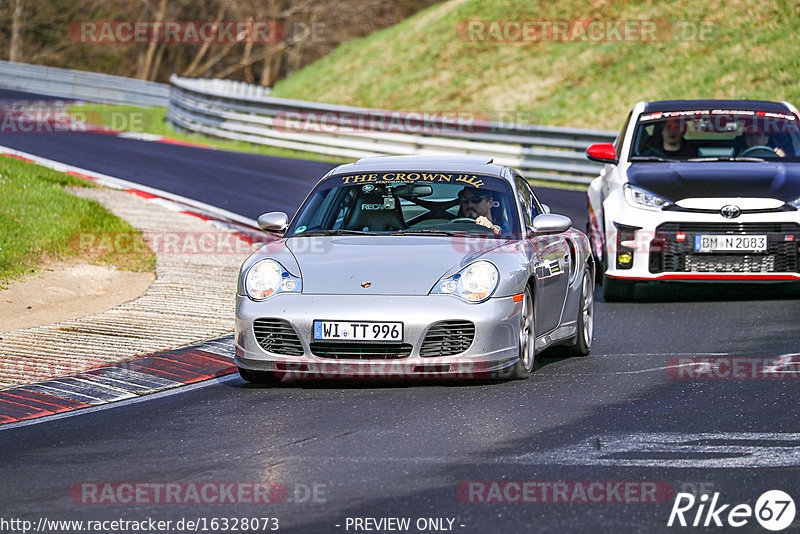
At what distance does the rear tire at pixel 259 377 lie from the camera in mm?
8595

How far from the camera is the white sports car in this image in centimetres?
1184

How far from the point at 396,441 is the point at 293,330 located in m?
1.50

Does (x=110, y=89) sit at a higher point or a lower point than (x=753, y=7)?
lower

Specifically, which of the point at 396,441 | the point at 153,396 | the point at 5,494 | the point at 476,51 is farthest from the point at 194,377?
the point at 476,51

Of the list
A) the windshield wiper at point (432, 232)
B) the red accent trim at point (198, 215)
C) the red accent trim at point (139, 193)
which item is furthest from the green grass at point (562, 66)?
the windshield wiper at point (432, 232)

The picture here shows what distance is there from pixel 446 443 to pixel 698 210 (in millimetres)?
5665

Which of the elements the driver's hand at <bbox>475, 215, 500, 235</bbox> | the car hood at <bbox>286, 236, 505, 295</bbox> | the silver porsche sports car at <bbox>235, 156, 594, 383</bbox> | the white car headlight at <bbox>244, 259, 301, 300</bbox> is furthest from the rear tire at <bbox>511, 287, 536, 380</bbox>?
the white car headlight at <bbox>244, 259, 301, 300</bbox>

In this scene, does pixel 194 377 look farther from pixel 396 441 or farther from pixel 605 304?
pixel 605 304

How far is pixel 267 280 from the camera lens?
8.52 metres

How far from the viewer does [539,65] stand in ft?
120
